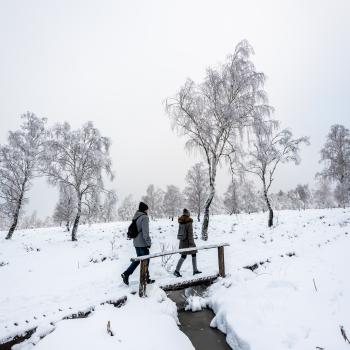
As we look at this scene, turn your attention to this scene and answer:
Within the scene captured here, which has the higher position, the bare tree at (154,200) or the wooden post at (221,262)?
the bare tree at (154,200)

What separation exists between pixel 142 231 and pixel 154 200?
54714 mm

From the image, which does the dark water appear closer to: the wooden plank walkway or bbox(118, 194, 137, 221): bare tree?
the wooden plank walkway

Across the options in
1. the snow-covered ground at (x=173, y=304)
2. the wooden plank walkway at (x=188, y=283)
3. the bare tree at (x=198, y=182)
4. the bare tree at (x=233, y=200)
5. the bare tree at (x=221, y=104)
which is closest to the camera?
the snow-covered ground at (x=173, y=304)

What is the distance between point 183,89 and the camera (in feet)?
52.5

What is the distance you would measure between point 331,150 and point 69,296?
28505 mm

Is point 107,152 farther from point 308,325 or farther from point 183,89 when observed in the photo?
point 308,325

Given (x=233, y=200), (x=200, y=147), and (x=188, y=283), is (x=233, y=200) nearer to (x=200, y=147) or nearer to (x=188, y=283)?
(x=200, y=147)

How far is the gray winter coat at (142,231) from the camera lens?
Result: 719 cm

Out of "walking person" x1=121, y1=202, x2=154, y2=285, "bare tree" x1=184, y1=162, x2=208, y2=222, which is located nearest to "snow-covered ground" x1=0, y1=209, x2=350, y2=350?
"walking person" x1=121, y1=202, x2=154, y2=285

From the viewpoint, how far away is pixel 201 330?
576 cm

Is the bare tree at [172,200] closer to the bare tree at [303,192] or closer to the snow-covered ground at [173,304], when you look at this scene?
the bare tree at [303,192]

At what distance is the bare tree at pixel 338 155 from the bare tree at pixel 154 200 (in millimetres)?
37676

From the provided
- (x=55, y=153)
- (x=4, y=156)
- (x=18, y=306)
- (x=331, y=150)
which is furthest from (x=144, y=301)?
(x=331, y=150)

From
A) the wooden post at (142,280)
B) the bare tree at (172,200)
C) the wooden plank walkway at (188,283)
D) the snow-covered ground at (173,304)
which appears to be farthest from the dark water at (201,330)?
the bare tree at (172,200)
